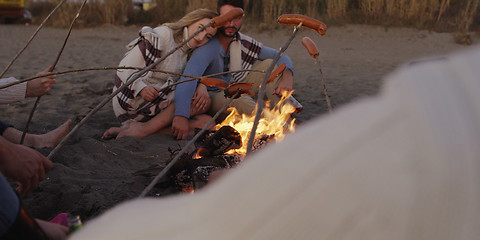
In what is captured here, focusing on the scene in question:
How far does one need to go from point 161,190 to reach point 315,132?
1.57 meters

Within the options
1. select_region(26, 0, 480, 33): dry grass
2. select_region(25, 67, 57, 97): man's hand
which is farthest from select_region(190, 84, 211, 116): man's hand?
select_region(26, 0, 480, 33): dry grass

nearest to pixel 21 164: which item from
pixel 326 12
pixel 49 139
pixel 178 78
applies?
pixel 49 139

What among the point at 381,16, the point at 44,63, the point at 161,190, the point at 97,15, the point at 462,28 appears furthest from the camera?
the point at 97,15

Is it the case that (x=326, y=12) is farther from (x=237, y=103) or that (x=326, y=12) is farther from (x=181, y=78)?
(x=181, y=78)

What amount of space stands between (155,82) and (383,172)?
108 inches

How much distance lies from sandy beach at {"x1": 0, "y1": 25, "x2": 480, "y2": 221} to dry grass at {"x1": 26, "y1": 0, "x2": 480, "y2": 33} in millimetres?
561

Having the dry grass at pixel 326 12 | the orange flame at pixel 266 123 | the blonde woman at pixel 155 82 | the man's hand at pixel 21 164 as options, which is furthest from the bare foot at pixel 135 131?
the dry grass at pixel 326 12

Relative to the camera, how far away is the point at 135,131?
9.34 feet

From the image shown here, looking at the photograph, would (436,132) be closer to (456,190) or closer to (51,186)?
(456,190)

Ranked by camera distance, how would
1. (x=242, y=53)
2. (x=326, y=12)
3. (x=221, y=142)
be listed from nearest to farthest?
1. (x=221, y=142)
2. (x=242, y=53)
3. (x=326, y=12)

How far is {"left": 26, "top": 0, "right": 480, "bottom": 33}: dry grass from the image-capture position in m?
8.98

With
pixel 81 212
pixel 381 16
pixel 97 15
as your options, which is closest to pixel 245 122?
pixel 81 212

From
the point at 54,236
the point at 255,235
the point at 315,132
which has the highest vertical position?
the point at 315,132

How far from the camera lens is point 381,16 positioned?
9398 mm
